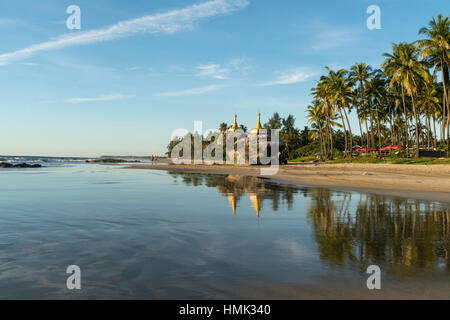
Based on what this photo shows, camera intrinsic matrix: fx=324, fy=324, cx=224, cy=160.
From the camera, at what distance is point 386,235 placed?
694 centimetres

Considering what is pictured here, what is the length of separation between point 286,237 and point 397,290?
2957 millimetres

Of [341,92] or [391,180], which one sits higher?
[341,92]

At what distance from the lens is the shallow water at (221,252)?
4.07 m

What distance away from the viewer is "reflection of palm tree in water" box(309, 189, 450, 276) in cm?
513

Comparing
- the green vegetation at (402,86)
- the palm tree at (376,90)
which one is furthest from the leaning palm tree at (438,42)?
the palm tree at (376,90)

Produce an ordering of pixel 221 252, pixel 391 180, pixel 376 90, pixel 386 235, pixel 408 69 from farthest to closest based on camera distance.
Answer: pixel 376 90 → pixel 408 69 → pixel 391 180 → pixel 386 235 → pixel 221 252

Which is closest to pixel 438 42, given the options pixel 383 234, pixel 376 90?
pixel 376 90

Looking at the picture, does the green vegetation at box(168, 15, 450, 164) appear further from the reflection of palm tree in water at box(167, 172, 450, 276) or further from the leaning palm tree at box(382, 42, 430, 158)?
the reflection of palm tree in water at box(167, 172, 450, 276)

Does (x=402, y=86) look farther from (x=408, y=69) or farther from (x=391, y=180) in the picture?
(x=391, y=180)

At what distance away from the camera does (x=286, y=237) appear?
6.85 m

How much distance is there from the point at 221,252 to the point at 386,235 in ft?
12.2

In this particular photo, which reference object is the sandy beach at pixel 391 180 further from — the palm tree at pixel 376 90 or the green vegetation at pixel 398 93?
the palm tree at pixel 376 90

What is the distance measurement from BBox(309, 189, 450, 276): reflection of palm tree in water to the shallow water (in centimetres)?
2

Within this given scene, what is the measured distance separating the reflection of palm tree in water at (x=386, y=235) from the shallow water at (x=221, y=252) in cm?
2
